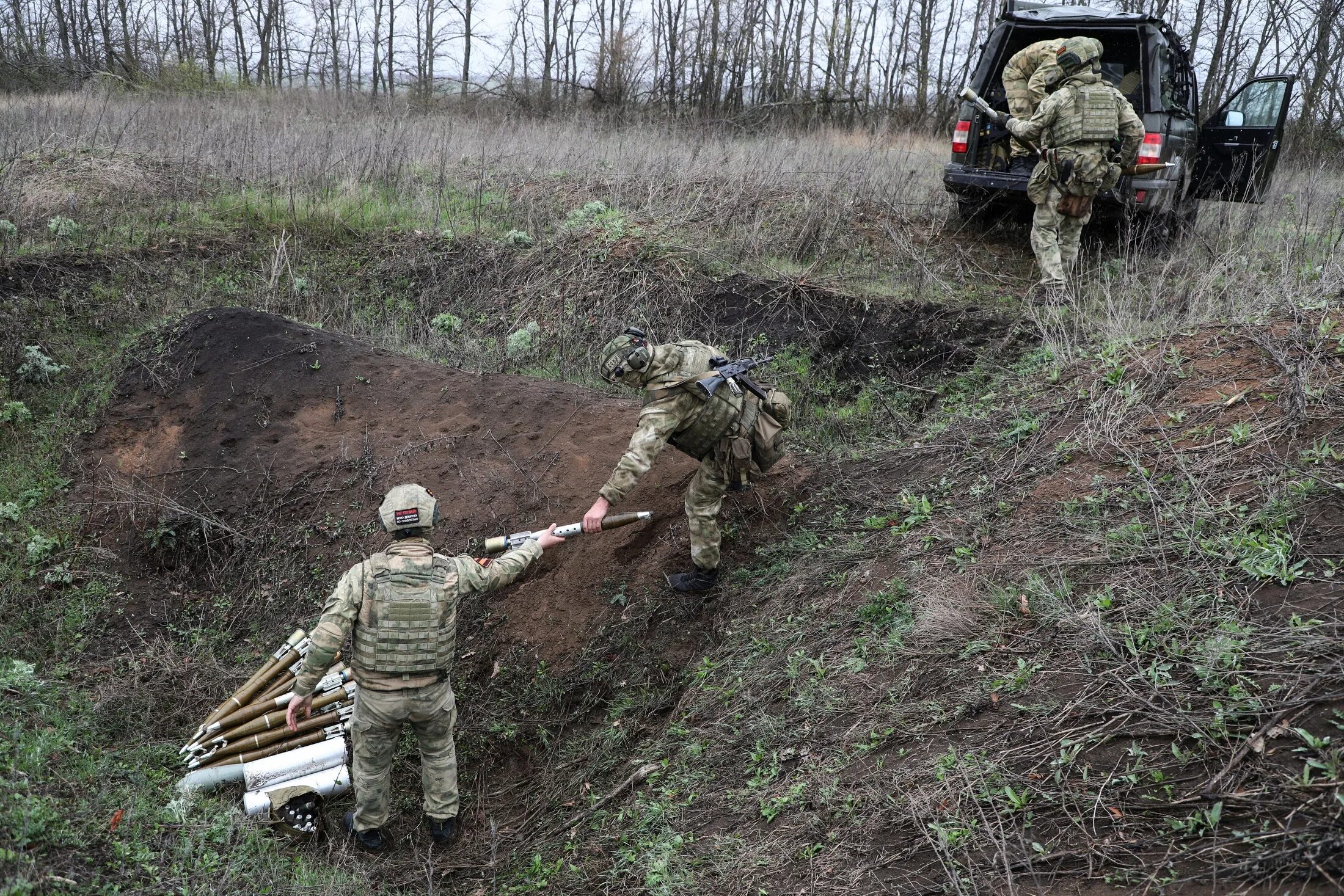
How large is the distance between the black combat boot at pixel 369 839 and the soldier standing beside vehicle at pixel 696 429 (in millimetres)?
1909

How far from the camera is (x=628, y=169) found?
35.7 feet

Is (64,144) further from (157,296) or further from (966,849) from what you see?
(966,849)

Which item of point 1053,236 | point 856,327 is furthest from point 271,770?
point 1053,236

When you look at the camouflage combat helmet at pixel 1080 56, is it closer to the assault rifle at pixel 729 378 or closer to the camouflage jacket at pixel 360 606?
the assault rifle at pixel 729 378

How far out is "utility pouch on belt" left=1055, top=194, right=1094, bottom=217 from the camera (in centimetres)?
709

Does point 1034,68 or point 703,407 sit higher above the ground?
point 1034,68

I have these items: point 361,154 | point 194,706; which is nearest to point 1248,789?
point 194,706

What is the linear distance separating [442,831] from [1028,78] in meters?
7.25

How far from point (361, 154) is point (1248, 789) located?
452 inches

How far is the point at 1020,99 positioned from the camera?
24.6ft

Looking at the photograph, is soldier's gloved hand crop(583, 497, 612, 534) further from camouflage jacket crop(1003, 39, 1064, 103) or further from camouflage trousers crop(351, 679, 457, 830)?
camouflage jacket crop(1003, 39, 1064, 103)

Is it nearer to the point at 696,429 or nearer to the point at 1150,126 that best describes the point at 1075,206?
the point at 1150,126

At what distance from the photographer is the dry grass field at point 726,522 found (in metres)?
3.28

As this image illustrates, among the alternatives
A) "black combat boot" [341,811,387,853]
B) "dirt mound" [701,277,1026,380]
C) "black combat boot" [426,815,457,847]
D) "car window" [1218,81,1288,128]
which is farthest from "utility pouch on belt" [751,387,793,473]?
"car window" [1218,81,1288,128]
